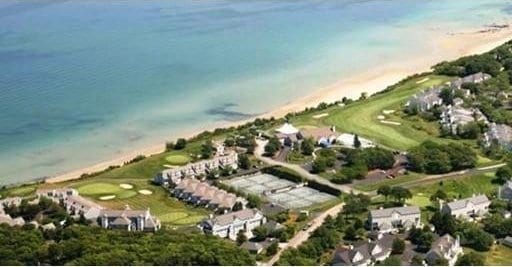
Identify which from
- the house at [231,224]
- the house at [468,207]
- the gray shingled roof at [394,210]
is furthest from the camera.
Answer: the house at [468,207]

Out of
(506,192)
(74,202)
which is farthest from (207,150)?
(506,192)

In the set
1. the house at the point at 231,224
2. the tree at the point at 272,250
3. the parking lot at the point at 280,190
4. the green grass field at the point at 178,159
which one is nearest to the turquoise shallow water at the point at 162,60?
the green grass field at the point at 178,159

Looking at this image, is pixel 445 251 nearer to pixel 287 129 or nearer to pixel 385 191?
pixel 385 191

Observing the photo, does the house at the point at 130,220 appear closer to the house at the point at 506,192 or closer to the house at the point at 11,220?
the house at the point at 11,220

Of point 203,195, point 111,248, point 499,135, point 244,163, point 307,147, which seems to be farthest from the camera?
point 499,135

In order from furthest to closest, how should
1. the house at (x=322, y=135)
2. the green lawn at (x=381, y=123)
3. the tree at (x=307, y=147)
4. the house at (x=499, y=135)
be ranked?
the green lawn at (x=381, y=123) < the house at (x=322, y=135) < the tree at (x=307, y=147) < the house at (x=499, y=135)

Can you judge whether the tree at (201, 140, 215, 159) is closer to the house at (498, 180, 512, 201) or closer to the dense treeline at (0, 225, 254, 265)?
the dense treeline at (0, 225, 254, 265)
